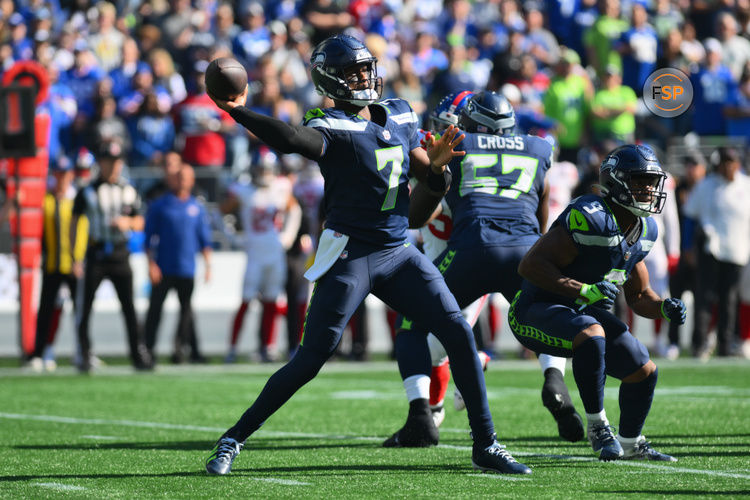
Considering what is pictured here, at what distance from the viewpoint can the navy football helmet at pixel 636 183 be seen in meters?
6.46

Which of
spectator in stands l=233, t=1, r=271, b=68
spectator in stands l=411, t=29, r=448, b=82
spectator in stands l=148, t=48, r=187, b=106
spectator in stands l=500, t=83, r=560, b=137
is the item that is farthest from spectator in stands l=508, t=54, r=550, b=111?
spectator in stands l=148, t=48, r=187, b=106

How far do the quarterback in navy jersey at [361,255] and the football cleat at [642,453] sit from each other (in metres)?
0.73

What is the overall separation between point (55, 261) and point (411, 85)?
18.2ft

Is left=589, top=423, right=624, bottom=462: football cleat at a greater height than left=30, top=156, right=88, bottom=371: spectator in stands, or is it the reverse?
left=589, top=423, right=624, bottom=462: football cleat

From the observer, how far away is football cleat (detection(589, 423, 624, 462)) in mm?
6609

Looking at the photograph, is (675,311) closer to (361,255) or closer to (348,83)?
(361,255)

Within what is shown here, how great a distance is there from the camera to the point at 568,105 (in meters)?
16.7

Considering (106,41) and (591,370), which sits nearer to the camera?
(591,370)

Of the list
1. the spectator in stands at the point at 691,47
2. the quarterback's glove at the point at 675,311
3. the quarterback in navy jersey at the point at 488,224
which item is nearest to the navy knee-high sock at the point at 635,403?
the quarterback's glove at the point at 675,311

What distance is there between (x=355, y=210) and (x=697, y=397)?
4.88 metres

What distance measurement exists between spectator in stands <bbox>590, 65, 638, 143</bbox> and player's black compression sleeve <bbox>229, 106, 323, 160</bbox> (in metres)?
11.0

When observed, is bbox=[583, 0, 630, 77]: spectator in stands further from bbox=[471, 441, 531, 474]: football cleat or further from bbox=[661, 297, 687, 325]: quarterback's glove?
bbox=[471, 441, 531, 474]: football cleat

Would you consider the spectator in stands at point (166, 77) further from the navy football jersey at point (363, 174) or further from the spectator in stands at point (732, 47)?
the navy football jersey at point (363, 174)

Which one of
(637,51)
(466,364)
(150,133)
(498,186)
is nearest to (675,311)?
(466,364)
